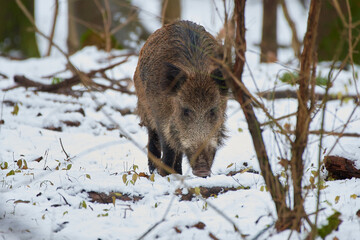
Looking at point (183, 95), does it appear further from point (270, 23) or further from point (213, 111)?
point (270, 23)

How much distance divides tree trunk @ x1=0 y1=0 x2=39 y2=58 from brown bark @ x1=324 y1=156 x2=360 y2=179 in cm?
1165

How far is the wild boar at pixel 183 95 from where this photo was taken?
14.4ft

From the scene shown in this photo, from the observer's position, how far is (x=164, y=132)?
15.6 feet

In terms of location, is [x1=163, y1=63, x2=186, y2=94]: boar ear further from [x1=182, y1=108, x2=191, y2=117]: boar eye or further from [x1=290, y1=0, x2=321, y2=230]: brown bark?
[x1=290, y1=0, x2=321, y2=230]: brown bark

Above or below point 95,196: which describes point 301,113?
above

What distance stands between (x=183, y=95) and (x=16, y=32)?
11237mm

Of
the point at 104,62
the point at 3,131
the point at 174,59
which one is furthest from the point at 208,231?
the point at 104,62

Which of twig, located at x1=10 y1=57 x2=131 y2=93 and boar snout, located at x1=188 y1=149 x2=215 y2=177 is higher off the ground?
twig, located at x1=10 y1=57 x2=131 y2=93

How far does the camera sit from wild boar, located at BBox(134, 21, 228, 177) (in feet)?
14.4

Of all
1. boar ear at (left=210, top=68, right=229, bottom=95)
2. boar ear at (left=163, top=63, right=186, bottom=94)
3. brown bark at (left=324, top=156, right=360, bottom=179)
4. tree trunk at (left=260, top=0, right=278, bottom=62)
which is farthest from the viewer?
tree trunk at (left=260, top=0, right=278, bottom=62)

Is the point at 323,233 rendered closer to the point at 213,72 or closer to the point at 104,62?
the point at 213,72

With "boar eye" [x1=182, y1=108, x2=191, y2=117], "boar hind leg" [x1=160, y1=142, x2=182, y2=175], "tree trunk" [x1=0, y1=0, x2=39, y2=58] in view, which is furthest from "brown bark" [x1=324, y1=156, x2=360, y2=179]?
"tree trunk" [x1=0, y1=0, x2=39, y2=58]

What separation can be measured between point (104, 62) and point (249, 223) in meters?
8.10

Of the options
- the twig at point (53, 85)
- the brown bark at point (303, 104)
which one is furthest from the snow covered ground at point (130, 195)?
the twig at point (53, 85)
